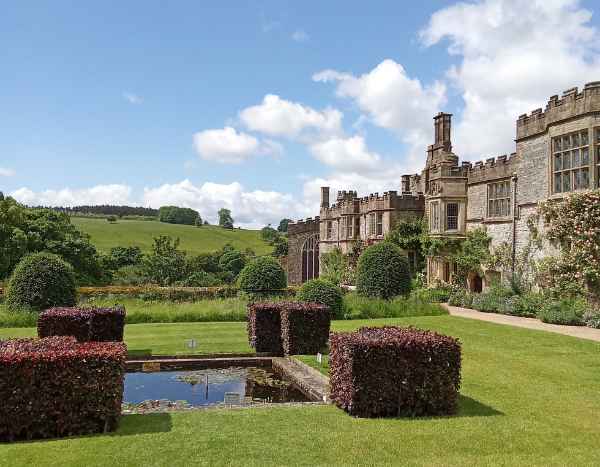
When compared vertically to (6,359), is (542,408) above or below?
below

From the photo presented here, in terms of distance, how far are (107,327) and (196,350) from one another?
2255 millimetres

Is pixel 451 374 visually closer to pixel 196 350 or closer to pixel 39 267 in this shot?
pixel 196 350

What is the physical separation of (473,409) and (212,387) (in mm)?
4988

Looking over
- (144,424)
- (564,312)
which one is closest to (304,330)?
(144,424)

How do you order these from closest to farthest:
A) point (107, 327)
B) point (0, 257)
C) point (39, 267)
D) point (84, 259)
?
point (107, 327) < point (39, 267) < point (0, 257) < point (84, 259)

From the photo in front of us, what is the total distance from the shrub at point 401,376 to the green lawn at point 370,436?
0.27 meters

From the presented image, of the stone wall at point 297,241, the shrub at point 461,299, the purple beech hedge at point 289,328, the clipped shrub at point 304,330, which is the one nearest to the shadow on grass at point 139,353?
the purple beech hedge at point 289,328

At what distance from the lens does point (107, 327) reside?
13797 millimetres

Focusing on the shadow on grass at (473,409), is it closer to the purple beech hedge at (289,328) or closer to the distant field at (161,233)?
the purple beech hedge at (289,328)

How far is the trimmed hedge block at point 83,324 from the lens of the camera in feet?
41.9

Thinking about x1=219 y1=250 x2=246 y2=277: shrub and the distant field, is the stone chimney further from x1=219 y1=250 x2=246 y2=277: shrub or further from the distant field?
the distant field

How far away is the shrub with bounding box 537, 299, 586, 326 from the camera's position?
58.6 ft

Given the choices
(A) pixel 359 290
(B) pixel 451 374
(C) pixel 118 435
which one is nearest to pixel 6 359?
(C) pixel 118 435

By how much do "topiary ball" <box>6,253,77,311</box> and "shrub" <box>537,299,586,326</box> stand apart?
16.4 m
